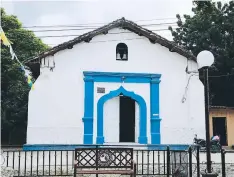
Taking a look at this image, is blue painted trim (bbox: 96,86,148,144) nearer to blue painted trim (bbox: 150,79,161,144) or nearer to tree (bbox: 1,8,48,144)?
blue painted trim (bbox: 150,79,161,144)

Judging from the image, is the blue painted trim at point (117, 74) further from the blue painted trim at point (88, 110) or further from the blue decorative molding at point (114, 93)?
the blue painted trim at point (88, 110)

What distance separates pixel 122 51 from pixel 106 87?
204 cm

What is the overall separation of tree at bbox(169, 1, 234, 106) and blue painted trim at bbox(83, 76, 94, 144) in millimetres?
10847

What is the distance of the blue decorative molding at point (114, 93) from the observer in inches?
635

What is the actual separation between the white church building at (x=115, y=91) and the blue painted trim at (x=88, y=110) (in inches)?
1.8

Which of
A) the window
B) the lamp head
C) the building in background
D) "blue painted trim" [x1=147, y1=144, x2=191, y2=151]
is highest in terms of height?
the window

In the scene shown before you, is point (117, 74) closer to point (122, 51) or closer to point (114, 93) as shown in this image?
point (114, 93)

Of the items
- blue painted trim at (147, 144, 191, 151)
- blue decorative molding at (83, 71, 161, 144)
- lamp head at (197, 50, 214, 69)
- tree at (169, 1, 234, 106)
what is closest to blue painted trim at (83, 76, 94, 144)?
blue decorative molding at (83, 71, 161, 144)

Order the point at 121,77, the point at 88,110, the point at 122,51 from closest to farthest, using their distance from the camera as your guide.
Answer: the point at 88,110, the point at 121,77, the point at 122,51

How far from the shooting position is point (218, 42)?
24.5 metres

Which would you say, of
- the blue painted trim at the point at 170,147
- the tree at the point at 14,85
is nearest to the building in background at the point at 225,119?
the blue painted trim at the point at 170,147

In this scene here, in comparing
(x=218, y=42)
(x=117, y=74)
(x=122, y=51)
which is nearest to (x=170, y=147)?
(x=117, y=74)

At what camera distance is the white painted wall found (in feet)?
52.4

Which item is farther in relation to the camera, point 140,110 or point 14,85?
point 14,85
